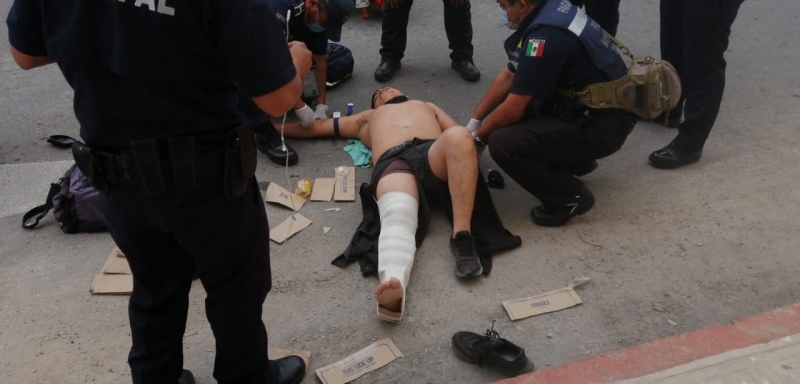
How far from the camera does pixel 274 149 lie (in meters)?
3.74

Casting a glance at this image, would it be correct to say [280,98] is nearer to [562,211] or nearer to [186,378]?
[186,378]

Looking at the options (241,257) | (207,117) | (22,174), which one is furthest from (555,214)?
(22,174)

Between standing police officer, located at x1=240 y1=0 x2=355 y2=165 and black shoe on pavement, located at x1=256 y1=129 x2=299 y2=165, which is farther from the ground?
standing police officer, located at x1=240 y1=0 x2=355 y2=165

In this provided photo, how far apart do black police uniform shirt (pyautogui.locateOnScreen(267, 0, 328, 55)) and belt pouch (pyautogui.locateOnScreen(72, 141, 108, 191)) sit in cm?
194

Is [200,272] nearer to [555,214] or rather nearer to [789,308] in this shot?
[555,214]

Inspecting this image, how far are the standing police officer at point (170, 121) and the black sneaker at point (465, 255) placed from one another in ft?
3.70

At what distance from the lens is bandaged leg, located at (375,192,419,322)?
2.52 metres

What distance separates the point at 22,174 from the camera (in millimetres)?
3541

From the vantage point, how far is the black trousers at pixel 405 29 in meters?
4.62

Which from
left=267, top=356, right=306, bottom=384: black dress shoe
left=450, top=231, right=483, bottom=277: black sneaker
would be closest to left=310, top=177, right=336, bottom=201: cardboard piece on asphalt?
left=450, top=231, right=483, bottom=277: black sneaker

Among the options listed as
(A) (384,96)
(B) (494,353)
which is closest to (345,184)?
(A) (384,96)

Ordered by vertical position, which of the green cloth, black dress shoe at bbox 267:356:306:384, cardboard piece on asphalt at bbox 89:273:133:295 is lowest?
the green cloth

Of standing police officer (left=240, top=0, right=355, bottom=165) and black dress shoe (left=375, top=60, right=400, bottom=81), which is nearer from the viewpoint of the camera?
standing police officer (left=240, top=0, right=355, bottom=165)

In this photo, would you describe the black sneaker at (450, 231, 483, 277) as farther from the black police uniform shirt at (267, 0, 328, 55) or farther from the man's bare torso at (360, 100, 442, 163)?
the black police uniform shirt at (267, 0, 328, 55)
